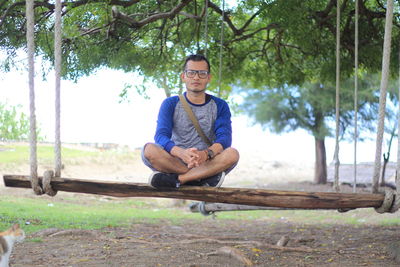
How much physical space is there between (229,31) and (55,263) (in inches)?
189

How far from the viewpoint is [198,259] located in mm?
4164

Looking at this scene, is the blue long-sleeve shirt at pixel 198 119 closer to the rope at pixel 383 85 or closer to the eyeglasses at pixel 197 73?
the eyeglasses at pixel 197 73

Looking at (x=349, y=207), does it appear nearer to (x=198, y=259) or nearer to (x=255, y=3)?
(x=198, y=259)

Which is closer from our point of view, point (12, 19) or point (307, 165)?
point (12, 19)

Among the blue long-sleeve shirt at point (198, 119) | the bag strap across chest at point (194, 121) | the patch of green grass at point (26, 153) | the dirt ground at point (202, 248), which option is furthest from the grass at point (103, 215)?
the bag strap across chest at point (194, 121)

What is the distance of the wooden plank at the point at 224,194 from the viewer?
117 inches

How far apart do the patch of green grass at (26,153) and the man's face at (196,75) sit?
15.1 ft

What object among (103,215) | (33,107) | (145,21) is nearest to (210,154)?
(33,107)

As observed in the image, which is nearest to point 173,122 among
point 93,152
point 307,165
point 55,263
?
point 55,263

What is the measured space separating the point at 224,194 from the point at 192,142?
1.42 ft

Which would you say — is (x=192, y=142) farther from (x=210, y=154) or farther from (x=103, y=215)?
(x=103, y=215)

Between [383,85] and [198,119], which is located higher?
[383,85]

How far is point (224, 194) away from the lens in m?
2.96

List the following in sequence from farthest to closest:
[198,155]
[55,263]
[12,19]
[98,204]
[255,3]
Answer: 1. [98,204]
2. [255,3]
3. [12,19]
4. [55,263]
5. [198,155]
